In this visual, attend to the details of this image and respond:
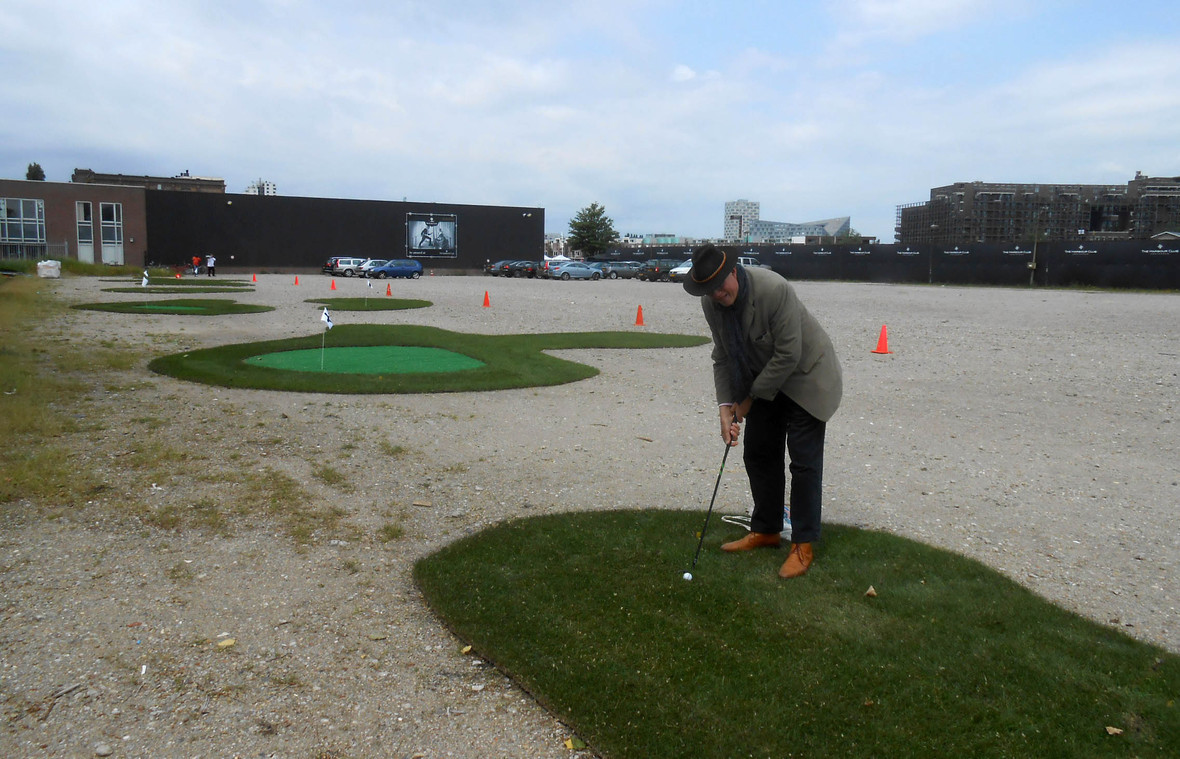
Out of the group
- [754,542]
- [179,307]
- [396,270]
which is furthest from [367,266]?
[754,542]

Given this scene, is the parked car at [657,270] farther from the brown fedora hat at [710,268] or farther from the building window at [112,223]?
the brown fedora hat at [710,268]

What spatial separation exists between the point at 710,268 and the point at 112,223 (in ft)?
216

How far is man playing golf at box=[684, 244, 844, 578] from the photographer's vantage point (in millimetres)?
4488

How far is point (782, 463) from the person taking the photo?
5.05 metres

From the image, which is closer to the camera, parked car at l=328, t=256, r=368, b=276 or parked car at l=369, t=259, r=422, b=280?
parked car at l=369, t=259, r=422, b=280

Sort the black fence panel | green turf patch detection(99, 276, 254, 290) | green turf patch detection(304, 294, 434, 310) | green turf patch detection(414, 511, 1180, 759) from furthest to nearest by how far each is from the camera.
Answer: the black fence panel
green turf patch detection(99, 276, 254, 290)
green turf patch detection(304, 294, 434, 310)
green turf patch detection(414, 511, 1180, 759)

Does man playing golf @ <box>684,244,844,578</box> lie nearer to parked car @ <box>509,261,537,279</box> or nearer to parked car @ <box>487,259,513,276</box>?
parked car @ <box>509,261,537,279</box>

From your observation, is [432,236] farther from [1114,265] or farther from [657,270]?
[1114,265]

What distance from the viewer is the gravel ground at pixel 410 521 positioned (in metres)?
3.44

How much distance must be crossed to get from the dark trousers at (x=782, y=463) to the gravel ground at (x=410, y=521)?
3.32 ft

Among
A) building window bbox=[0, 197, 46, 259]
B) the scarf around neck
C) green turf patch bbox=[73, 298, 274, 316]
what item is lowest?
green turf patch bbox=[73, 298, 274, 316]

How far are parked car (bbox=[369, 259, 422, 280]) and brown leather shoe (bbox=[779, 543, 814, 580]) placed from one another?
50060 millimetres

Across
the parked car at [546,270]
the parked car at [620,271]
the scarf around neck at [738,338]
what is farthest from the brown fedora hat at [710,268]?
the parked car at [620,271]

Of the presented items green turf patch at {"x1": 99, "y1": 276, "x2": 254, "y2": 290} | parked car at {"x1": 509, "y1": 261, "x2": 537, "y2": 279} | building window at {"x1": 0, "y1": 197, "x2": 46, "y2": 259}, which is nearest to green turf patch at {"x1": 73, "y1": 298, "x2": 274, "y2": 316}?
green turf patch at {"x1": 99, "y1": 276, "x2": 254, "y2": 290}
